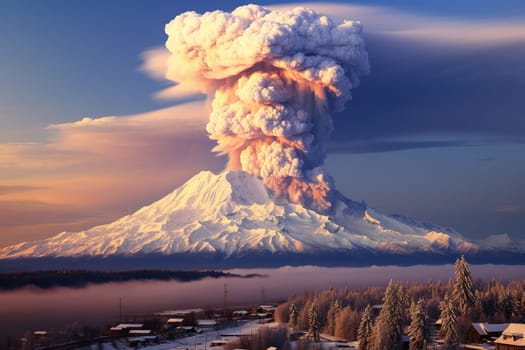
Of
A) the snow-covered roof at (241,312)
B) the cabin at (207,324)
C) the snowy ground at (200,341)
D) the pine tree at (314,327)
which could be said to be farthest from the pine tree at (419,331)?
the snow-covered roof at (241,312)

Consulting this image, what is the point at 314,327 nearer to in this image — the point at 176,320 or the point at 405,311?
the point at 405,311

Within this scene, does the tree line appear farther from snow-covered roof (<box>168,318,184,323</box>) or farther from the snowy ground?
snow-covered roof (<box>168,318,184,323</box>)

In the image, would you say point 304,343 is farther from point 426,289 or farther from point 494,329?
point 426,289

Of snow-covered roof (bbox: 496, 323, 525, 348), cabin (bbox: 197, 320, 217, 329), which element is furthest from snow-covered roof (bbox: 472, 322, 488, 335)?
cabin (bbox: 197, 320, 217, 329)

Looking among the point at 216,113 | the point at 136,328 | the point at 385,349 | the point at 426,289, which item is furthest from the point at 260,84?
the point at 385,349

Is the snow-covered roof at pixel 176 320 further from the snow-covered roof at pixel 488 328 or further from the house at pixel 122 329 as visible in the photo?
the snow-covered roof at pixel 488 328

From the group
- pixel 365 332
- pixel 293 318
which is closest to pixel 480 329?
pixel 365 332
